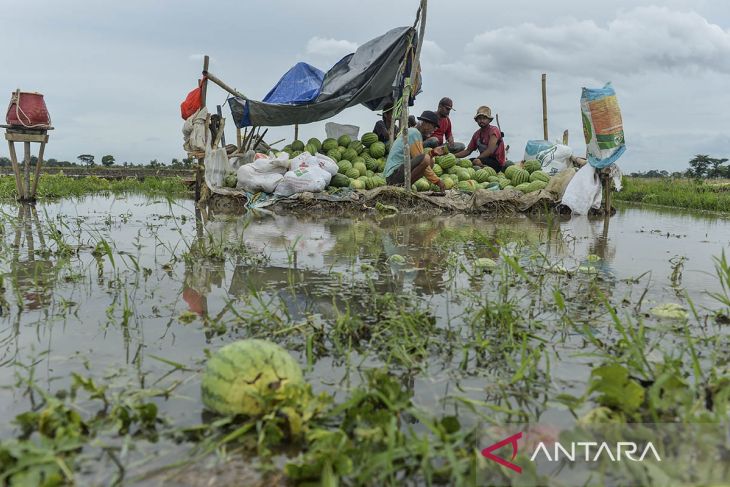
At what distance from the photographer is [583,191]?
908 centimetres

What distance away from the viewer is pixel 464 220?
8078 millimetres

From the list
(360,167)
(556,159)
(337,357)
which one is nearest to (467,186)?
(360,167)

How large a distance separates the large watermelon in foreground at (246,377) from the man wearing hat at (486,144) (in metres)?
10.2

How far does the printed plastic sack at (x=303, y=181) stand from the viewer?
369 inches

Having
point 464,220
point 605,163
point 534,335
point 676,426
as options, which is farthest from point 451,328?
point 605,163

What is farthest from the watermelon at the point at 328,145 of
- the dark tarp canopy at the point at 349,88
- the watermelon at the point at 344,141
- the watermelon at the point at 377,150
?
the watermelon at the point at 377,150

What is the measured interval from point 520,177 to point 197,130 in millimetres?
6185

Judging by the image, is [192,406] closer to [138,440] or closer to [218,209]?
[138,440]

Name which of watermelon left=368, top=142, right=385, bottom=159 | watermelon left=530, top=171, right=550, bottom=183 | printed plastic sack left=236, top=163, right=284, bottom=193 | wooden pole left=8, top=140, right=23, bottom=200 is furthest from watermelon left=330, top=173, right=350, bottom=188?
wooden pole left=8, top=140, right=23, bottom=200

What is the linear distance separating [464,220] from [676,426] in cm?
659

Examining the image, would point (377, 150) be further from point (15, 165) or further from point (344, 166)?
point (15, 165)

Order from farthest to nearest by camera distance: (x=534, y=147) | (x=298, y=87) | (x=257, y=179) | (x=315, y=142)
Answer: (x=534, y=147), (x=315, y=142), (x=298, y=87), (x=257, y=179)

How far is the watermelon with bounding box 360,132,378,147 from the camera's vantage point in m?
11.4

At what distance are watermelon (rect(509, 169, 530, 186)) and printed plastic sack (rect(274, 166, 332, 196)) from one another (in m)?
3.84
